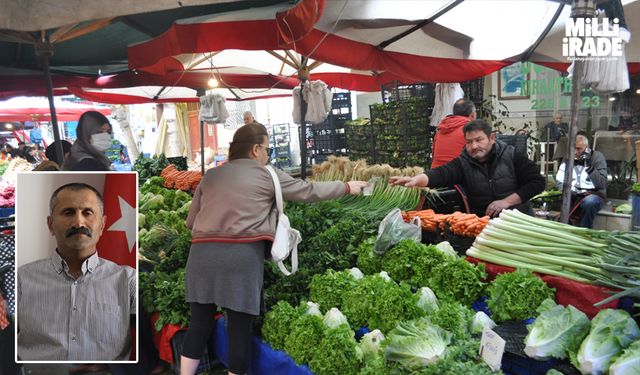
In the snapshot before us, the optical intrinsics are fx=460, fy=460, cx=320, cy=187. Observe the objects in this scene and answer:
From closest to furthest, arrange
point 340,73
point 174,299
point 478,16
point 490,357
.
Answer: point 490,357, point 174,299, point 478,16, point 340,73

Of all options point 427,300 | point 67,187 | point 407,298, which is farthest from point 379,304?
point 67,187

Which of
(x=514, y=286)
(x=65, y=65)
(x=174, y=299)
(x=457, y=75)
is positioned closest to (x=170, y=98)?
(x=65, y=65)

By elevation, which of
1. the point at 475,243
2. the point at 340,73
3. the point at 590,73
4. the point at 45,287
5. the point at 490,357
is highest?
the point at 340,73

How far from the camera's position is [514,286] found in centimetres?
248

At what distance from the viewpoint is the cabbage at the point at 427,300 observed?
273 cm

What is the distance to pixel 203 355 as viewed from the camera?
361 cm

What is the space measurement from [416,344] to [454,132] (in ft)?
12.5

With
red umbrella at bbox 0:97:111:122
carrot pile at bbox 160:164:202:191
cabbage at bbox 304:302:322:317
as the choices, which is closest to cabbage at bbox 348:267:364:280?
cabbage at bbox 304:302:322:317

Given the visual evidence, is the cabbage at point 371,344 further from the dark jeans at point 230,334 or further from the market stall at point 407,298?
the dark jeans at point 230,334

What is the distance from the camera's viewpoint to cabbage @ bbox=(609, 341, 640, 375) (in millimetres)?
1694

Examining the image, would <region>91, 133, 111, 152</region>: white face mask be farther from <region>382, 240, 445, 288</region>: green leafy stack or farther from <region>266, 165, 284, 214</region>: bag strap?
<region>382, 240, 445, 288</region>: green leafy stack

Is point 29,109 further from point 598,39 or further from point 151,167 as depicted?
point 598,39

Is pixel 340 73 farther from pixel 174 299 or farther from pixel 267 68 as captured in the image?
pixel 174 299

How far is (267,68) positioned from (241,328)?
629 cm
